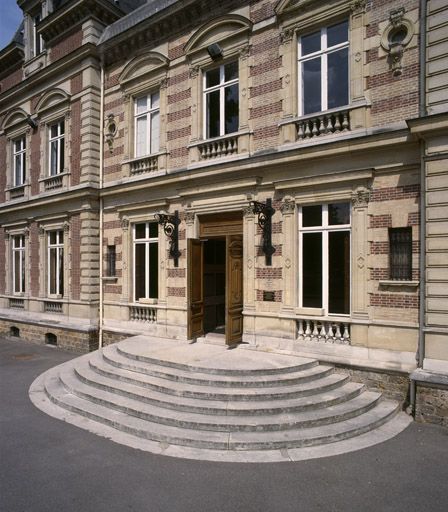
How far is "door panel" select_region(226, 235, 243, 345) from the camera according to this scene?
871 centimetres

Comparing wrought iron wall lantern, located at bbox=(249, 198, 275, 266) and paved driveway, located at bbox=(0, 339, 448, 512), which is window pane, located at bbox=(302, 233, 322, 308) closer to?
wrought iron wall lantern, located at bbox=(249, 198, 275, 266)

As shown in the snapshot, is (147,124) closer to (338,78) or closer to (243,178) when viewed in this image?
(243,178)

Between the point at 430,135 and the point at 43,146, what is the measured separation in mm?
12513

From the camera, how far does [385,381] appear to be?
703 centimetres

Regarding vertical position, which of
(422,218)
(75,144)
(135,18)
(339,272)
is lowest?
(339,272)

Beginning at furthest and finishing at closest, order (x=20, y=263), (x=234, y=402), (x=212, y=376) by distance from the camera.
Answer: (x=20, y=263) → (x=212, y=376) → (x=234, y=402)

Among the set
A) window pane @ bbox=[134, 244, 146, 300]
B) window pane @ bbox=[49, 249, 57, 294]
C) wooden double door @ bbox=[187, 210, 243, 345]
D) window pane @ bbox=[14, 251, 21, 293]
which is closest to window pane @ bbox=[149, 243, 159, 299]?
window pane @ bbox=[134, 244, 146, 300]

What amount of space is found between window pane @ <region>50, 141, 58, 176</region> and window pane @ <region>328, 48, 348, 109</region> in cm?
995

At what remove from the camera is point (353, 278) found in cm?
750

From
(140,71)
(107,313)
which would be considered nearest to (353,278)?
(107,313)

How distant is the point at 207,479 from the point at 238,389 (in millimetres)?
2026

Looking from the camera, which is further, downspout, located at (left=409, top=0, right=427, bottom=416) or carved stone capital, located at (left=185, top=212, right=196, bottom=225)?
carved stone capital, located at (left=185, top=212, right=196, bottom=225)

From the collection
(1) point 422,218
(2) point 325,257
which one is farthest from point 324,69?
(2) point 325,257

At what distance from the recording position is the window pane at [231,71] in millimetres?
9406
